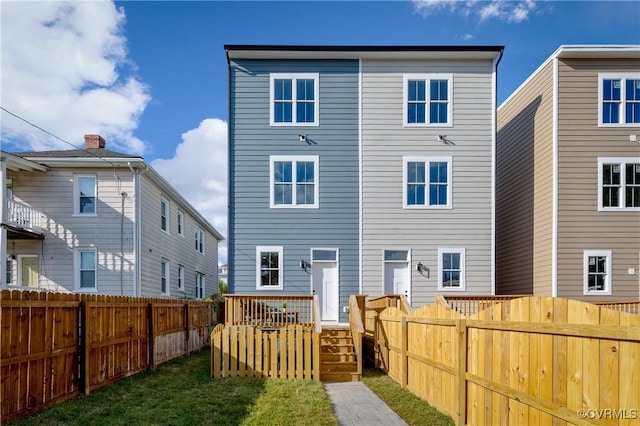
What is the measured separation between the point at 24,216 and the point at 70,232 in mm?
1499

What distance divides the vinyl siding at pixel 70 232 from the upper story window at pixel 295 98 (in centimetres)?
626

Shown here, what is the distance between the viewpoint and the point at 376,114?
1399 cm

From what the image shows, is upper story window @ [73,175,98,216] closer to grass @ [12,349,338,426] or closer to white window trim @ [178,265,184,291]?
white window trim @ [178,265,184,291]

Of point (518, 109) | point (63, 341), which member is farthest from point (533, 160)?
point (63, 341)

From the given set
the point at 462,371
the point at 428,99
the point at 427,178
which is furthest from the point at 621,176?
the point at 462,371

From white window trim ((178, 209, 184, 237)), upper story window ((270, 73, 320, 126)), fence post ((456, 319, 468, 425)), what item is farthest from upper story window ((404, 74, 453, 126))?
white window trim ((178, 209, 184, 237))

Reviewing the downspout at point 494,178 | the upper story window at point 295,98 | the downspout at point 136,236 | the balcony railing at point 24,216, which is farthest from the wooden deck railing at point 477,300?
the balcony railing at point 24,216

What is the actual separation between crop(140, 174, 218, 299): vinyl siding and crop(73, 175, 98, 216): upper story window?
167 cm

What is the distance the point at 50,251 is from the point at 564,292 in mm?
17141

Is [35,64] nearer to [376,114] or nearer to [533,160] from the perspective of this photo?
[376,114]

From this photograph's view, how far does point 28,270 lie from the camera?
15.1 meters

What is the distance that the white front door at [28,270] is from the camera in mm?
15008

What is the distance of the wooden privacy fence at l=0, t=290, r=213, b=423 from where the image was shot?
5.35 meters

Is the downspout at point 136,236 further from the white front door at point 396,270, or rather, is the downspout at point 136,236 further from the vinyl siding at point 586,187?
the vinyl siding at point 586,187
